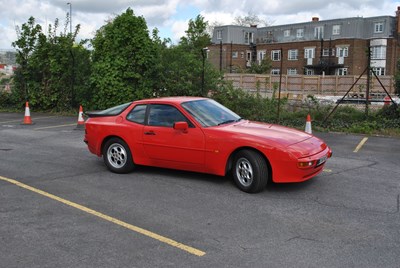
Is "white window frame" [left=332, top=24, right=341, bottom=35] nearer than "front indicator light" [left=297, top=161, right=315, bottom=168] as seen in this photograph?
No

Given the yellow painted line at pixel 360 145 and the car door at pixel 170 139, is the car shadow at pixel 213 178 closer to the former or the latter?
the car door at pixel 170 139

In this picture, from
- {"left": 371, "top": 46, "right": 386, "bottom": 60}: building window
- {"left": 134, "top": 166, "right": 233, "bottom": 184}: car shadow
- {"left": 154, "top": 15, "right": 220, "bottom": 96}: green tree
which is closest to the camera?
{"left": 134, "top": 166, "right": 233, "bottom": 184}: car shadow

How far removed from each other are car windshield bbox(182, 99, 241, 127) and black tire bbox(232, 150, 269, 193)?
0.86m

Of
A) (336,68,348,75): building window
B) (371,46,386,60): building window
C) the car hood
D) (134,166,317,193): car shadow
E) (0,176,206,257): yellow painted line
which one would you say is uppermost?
(371,46,386,60): building window

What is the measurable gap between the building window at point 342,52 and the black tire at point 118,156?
61592 mm

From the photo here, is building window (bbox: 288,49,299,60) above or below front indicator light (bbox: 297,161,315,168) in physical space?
above

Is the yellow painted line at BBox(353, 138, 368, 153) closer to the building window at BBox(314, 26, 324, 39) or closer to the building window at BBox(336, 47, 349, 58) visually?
the building window at BBox(336, 47, 349, 58)

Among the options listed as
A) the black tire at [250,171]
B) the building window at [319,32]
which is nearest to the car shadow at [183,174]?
the black tire at [250,171]

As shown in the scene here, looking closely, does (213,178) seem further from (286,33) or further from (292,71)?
(286,33)

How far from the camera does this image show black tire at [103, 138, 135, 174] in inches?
291

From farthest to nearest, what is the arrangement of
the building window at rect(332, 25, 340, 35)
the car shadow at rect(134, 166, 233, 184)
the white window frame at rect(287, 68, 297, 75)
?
the white window frame at rect(287, 68, 297, 75) < the building window at rect(332, 25, 340, 35) < the car shadow at rect(134, 166, 233, 184)

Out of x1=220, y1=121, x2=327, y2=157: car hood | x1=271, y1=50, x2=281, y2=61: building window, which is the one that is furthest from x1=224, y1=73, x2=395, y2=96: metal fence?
x1=271, y1=50, x2=281, y2=61: building window

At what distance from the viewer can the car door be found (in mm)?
6645

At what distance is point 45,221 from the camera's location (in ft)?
16.4
